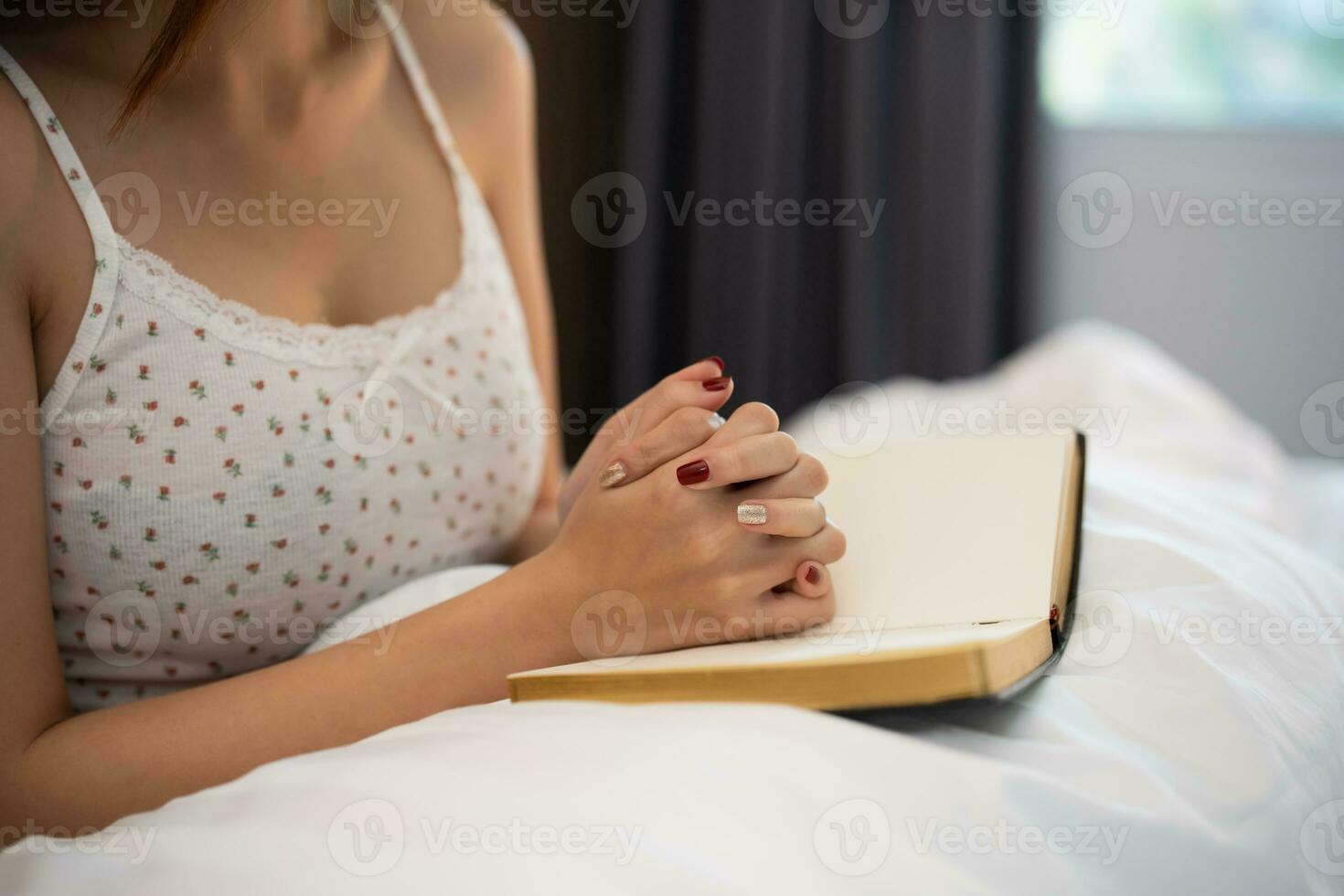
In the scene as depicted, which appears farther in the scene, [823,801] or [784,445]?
[784,445]

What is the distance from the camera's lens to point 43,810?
543 mm

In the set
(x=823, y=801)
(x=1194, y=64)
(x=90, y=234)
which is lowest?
(x=823, y=801)

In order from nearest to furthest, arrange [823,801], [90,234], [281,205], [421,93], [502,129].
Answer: [823,801] → [90,234] → [281,205] → [421,93] → [502,129]

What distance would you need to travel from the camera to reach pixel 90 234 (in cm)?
63

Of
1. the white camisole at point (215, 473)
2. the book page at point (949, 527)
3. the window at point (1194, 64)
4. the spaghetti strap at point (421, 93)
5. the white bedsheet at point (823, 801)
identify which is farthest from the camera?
the window at point (1194, 64)

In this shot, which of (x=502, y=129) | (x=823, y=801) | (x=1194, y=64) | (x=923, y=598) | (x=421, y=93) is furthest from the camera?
(x=1194, y=64)

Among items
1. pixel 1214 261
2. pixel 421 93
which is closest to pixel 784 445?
pixel 421 93

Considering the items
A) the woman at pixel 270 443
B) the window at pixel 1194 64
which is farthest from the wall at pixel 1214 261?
the woman at pixel 270 443

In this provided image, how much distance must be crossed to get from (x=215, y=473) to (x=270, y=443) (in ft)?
0.13

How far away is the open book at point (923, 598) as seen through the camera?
1.39 ft

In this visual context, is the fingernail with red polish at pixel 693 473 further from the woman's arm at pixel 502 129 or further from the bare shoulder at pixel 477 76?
the bare shoulder at pixel 477 76

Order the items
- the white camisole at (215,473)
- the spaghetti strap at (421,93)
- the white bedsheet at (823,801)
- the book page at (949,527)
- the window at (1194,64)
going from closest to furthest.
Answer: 1. the white bedsheet at (823,801)
2. the book page at (949,527)
3. the white camisole at (215,473)
4. the spaghetti strap at (421,93)
5. the window at (1194,64)

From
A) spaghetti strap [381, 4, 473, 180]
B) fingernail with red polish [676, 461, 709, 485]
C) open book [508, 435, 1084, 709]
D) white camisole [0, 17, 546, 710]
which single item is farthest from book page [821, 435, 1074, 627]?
spaghetti strap [381, 4, 473, 180]

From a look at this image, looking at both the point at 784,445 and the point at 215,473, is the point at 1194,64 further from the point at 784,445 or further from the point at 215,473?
the point at 215,473
